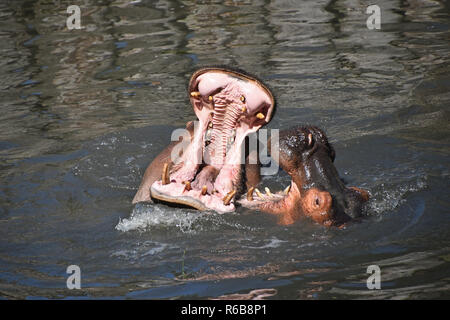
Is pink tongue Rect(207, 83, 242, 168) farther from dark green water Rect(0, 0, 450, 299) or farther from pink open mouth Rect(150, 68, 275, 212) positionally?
dark green water Rect(0, 0, 450, 299)

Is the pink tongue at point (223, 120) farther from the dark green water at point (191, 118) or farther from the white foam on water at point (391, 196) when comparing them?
the white foam on water at point (391, 196)

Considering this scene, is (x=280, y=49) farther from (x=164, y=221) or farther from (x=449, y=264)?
→ (x=449, y=264)

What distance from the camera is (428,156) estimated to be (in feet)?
18.8

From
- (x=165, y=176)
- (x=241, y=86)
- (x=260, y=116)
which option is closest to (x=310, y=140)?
(x=260, y=116)

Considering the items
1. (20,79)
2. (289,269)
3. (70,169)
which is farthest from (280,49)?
(289,269)

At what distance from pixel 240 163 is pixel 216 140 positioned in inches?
9.5

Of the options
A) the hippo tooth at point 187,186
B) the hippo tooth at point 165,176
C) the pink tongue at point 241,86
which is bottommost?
the hippo tooth at point 187,186

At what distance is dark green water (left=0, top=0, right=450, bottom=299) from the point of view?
4.08 meters

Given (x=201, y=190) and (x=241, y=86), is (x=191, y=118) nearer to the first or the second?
(x=201, y=190)

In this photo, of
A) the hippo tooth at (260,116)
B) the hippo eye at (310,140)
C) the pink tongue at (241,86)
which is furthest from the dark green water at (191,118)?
the pink tongue at (241,86)

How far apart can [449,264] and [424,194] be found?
3.72ft

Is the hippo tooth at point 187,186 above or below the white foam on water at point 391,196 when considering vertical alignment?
above

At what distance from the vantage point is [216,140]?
4.45 meters

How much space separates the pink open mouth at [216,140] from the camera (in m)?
4.11
